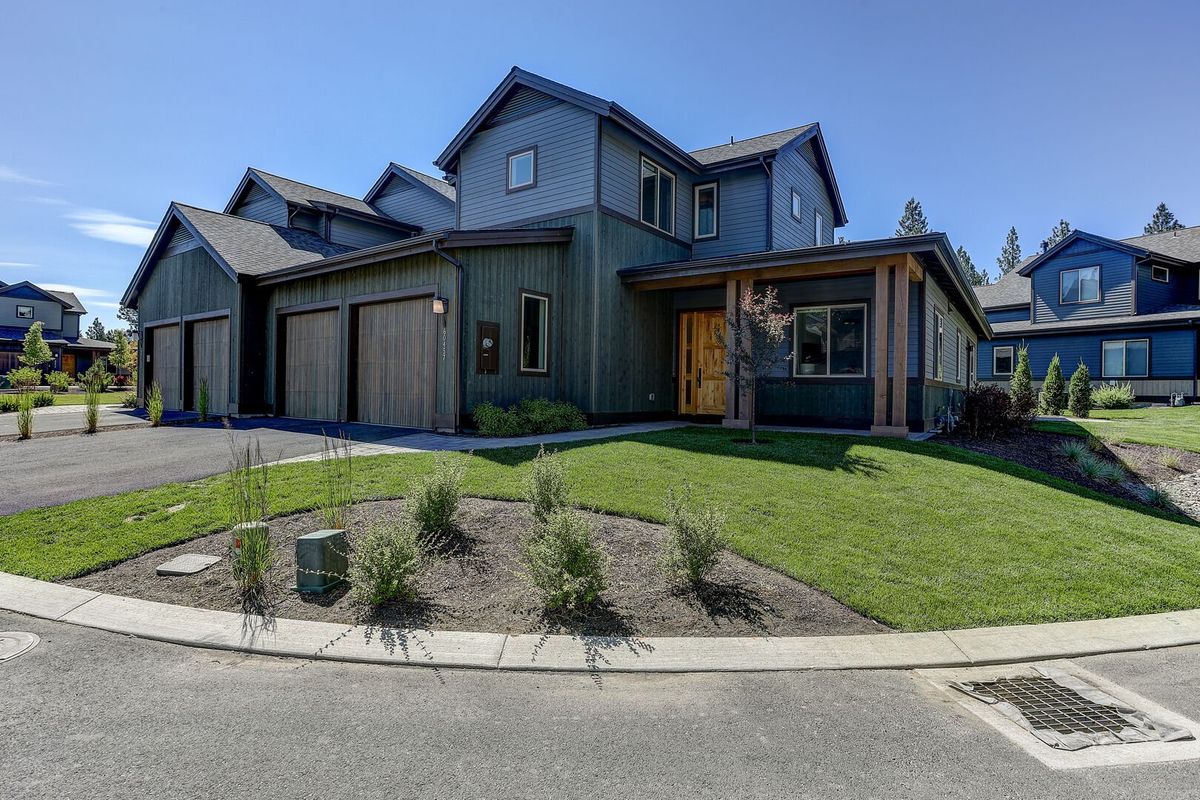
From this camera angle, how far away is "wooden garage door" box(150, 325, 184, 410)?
57.5ft

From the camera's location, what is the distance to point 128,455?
29.3ft

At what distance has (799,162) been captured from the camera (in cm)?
1677

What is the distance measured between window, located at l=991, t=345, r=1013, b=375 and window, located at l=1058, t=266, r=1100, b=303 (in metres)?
2.85

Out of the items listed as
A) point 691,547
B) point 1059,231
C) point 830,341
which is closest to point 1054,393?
point 830,341

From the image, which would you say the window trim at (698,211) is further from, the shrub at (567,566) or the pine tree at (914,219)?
the pine tree at (914,219)

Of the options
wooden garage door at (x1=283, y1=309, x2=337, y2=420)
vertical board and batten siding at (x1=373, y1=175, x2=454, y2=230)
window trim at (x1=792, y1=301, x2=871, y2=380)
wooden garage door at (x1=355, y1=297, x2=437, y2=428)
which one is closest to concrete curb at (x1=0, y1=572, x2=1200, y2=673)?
wooden garage door at (x1=355, y1=297, x2=437, y2=428)

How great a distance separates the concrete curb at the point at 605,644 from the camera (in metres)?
3.28

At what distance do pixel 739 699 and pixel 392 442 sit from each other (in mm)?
8061

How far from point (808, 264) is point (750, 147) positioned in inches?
255

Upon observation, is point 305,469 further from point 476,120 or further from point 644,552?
point 476,120

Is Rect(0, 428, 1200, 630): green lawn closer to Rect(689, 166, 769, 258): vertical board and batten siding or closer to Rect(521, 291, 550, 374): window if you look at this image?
Rect(521, 291, 550, 374): window

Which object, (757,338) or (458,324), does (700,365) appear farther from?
(458,324)

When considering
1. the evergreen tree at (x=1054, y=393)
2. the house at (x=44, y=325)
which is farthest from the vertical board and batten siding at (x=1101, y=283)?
the house at (x=44, y=325)

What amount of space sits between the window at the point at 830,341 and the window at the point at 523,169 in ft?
22.7
